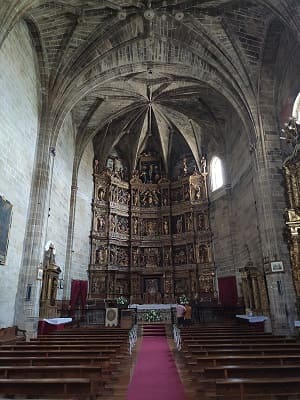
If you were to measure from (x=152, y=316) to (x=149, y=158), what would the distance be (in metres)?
15.0

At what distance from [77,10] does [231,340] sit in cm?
1599

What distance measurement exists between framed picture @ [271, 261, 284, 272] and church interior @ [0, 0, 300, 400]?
84 millimetres

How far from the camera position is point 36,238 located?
47.3 feet

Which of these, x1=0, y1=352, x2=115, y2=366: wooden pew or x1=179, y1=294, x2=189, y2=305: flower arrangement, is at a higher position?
x1=179, y1=294, x2=189, y2=305: flower arrangement

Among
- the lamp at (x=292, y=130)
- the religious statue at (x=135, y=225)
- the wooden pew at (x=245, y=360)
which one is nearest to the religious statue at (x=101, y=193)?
the religious statue at (x=135, y=225)

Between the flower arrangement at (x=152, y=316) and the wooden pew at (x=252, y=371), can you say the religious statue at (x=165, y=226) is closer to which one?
the flower arrangement at (x=152, y=316)

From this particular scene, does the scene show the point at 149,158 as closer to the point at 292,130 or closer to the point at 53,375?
the point at 292,130

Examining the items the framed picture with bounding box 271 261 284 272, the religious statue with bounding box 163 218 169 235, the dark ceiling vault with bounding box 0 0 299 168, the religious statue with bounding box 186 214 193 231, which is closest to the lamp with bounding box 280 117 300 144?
the dark ceiling vault with bounding box 0 0 299 168

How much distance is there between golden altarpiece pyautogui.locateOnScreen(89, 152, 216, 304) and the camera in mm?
23656

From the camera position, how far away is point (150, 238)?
2642 centimetres

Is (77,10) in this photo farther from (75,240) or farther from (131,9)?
(75,240)

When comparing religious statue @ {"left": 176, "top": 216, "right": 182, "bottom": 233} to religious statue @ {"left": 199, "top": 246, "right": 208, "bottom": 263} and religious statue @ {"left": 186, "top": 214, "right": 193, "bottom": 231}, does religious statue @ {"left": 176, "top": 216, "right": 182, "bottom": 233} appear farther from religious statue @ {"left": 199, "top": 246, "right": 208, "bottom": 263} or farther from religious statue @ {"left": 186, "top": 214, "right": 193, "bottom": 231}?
religious statue @ {"left": 199, "top": 246, "right": 208, "bottom": 263}

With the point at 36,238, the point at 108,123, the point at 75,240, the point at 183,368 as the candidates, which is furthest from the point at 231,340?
the point at 108,123

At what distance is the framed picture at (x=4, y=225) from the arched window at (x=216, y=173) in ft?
52.7
